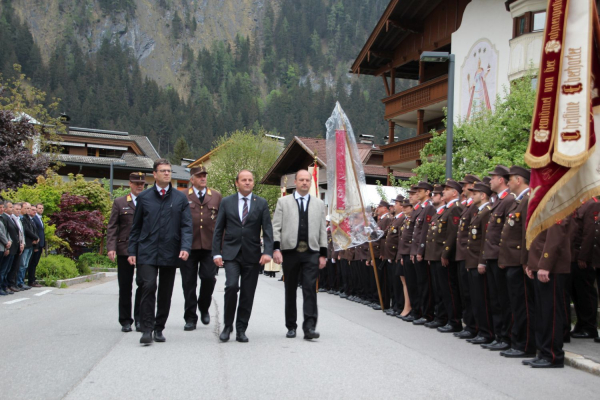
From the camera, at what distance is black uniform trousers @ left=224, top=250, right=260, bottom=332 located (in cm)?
889

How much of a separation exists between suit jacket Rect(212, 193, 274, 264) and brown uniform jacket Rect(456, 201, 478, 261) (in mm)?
2715

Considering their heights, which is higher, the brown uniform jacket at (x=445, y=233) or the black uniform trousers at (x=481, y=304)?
the brown uniform jacket at (x=445, y=233)

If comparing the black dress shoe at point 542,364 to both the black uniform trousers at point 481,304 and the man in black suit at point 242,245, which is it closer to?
the black uniform trousers at point 481,304

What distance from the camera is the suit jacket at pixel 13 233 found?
626 inches

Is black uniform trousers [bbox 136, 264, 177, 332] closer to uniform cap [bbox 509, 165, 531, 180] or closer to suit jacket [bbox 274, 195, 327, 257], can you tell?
suit jacket [bbox 274, 195, 327, 257]

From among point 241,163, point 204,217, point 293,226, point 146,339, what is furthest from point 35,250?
point 241,163

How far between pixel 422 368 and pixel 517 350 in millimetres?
1773

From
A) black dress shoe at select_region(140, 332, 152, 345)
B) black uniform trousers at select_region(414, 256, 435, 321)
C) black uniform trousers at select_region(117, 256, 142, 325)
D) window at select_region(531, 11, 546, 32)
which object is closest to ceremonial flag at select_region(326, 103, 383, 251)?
black uniform trousers at select_region(414, 256, 435, 321)

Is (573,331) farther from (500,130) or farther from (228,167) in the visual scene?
(228,167)

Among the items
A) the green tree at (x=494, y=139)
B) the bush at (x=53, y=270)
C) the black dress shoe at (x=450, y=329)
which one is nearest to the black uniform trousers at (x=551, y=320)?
the black dress shoe at (x=450, y=329)

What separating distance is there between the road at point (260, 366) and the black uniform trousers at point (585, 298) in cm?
192

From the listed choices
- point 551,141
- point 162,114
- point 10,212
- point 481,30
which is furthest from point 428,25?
point 162,114

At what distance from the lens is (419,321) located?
1167cm

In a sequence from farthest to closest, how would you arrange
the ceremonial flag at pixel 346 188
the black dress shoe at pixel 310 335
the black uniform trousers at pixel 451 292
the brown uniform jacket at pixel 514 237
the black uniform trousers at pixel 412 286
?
1. the ceremonial flag at pixel 346 188
2. the black uniform trousers at pixel 412 286
3. the black uniform trousers at pixel 451 292
4. the black dress shoe at pixel 310 335
5. the brown uniform jacket at pixel 514 237
